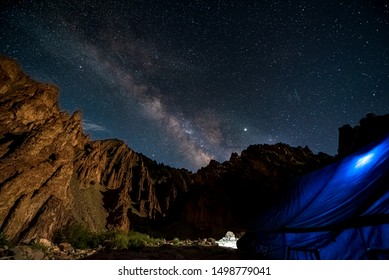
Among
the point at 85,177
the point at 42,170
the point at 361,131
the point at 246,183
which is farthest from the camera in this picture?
the point at 85,177

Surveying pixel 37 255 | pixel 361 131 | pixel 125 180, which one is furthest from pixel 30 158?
pixel 125 180

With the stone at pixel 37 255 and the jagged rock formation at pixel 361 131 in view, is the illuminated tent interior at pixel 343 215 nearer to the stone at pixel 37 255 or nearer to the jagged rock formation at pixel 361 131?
the stone at pixel 37 255

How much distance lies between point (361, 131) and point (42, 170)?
3731 centimetres

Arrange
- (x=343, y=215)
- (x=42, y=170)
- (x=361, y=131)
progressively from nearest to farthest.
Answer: (x=343, y=215)
(x=361, y=131)
(x=42, y=170)

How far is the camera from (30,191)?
88.6 feet

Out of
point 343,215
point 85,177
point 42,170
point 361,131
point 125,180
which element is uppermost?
point 125,180

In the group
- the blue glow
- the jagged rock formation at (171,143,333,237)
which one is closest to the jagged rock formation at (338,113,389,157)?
the jagged rock formation at (171,143,333,237)

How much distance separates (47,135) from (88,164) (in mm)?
21981

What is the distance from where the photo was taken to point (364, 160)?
573 cm

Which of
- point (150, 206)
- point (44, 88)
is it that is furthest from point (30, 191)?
point (150, 206)

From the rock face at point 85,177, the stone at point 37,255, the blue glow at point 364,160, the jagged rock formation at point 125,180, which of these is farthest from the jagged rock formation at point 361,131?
the jagged rock formation at point 125,180

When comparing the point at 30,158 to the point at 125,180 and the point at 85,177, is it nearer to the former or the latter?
the point at 85,177
